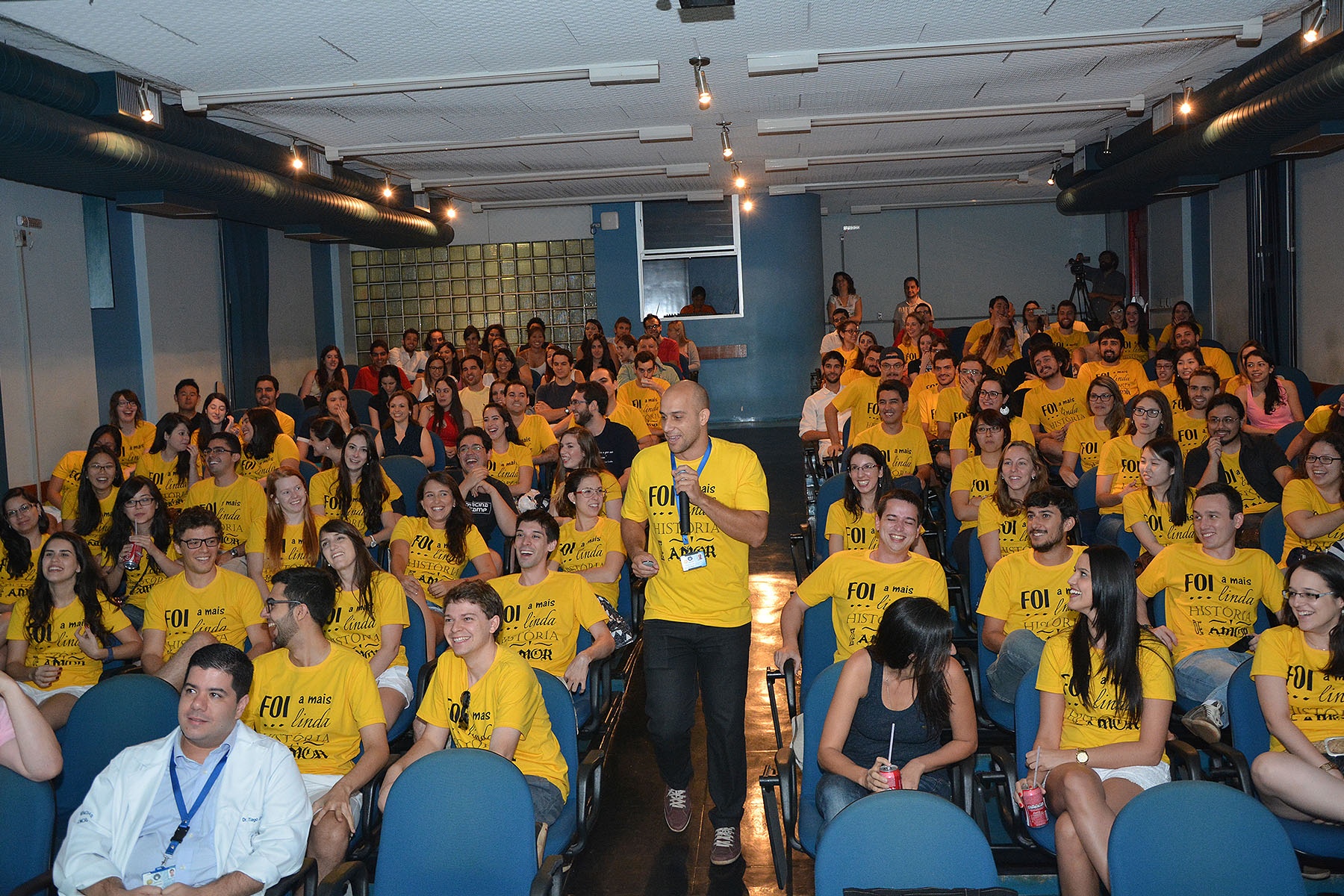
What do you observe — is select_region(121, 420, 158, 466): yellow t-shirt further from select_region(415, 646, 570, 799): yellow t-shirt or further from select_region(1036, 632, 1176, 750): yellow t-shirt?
select_region(1036, 632, 1176, 750): yellow t-shirt

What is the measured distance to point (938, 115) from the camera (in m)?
7.64

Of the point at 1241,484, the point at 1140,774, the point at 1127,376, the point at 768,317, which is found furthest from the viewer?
the point at 768,317

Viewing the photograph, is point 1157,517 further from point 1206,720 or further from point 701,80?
point 701,80

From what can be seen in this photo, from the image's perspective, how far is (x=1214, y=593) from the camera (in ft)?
13.0

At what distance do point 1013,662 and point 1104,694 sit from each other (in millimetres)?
643

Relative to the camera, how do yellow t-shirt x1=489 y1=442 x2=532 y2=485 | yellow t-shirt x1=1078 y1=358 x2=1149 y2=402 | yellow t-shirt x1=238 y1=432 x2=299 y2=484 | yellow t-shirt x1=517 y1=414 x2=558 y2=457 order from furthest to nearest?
yellow t-shirt x1=1078 y1=358 x2=1149 y2=402 < yellow t-shirt x1=517 y1=414 x2=558 y2=457 < yellow t-shirt x1=238 y1=432 x2=299 y2=484 < yellow t-shirt x1=489 y1=442 x2=532 y2=485

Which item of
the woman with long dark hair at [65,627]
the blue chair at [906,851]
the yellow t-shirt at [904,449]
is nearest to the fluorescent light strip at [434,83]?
the yellow t-shirt at [904,449]

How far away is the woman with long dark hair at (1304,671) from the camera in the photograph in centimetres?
311

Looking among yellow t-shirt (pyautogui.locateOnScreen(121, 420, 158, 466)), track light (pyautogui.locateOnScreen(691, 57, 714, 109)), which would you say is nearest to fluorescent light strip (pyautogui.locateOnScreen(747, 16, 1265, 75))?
track light (pyautogui.locateOnScreen(691, 57, 714, 109))

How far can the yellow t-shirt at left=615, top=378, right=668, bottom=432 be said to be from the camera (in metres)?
8.84

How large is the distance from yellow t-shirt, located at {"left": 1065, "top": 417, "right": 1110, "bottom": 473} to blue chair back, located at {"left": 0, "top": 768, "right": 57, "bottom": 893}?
17.7ft

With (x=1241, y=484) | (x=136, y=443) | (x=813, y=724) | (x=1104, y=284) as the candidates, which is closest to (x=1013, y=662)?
(x=813, y=724)

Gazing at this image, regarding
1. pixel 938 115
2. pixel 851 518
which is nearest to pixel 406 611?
pixel 851 518

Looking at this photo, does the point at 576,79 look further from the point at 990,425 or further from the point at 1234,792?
the point at 1234,792
